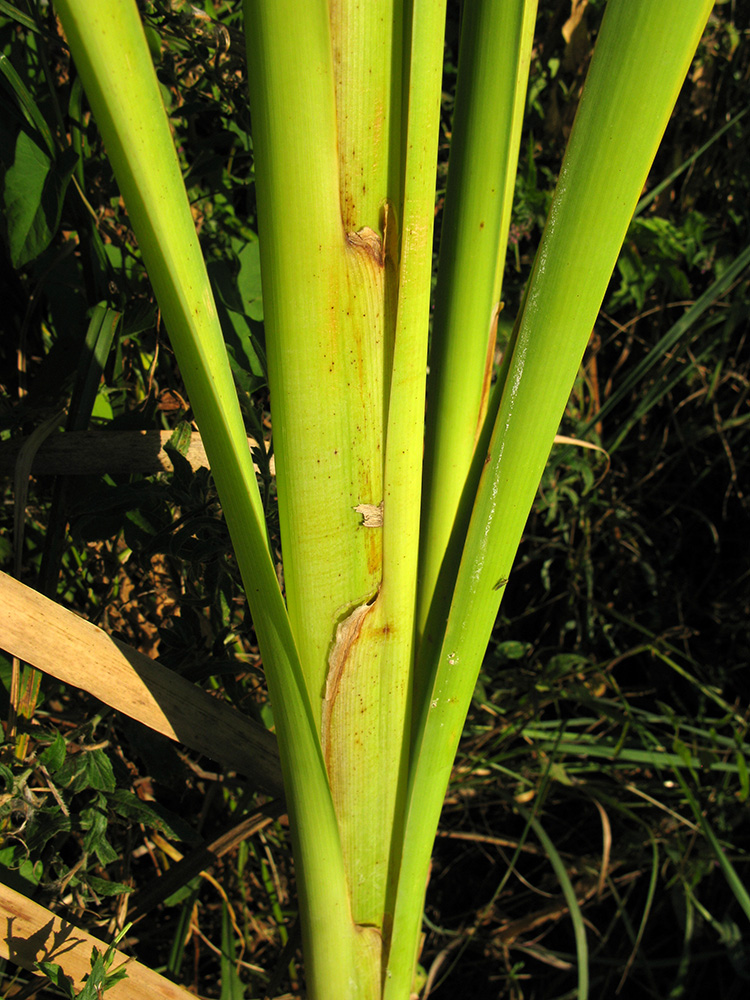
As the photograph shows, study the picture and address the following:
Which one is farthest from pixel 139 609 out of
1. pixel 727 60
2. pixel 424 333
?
pixel 727 60

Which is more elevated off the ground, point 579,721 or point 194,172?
point 194,172

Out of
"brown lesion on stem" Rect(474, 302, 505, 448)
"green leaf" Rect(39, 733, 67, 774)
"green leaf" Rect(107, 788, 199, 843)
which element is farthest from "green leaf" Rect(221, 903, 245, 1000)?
"brown lesion on stem" Rect(474, 302, 505, 448)

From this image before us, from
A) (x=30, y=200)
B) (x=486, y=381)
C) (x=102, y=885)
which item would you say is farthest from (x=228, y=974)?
(x=30, y=200)

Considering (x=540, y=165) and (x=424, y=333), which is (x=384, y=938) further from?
(x=540, y=165)

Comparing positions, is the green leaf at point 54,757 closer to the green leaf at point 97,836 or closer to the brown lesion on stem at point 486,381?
the green leaf at point 97,836

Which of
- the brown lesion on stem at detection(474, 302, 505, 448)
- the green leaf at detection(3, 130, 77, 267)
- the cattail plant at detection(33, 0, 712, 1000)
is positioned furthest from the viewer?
the green leaf at detection(3, 130, 77, 267)

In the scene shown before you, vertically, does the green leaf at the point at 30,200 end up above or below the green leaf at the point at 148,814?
above

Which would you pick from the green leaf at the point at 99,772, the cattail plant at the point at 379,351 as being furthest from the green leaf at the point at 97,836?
the cattail plant at the point at 379,351

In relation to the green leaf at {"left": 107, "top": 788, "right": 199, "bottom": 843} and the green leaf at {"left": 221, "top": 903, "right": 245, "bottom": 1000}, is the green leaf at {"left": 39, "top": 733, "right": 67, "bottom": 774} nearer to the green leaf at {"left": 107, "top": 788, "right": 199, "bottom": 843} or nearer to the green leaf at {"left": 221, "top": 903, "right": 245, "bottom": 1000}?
the green leaf at {"left": 107, "top": 788, "right": 199, "bottom": 843}
